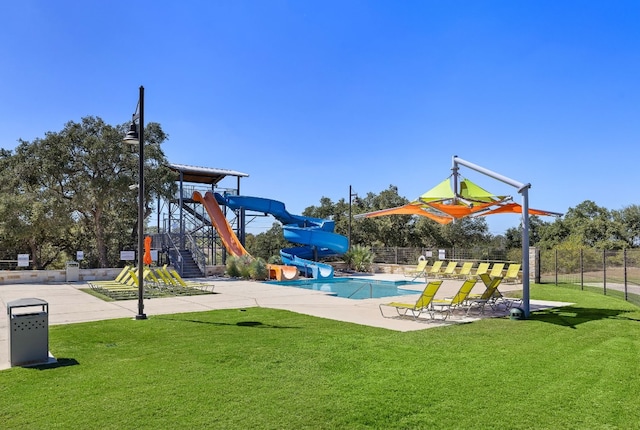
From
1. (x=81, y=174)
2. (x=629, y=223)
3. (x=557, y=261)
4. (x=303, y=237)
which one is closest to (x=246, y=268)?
(x=303, y=237)

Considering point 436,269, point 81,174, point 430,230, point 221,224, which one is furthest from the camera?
point 430,230

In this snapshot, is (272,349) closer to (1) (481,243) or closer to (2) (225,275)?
(2) (225,275)

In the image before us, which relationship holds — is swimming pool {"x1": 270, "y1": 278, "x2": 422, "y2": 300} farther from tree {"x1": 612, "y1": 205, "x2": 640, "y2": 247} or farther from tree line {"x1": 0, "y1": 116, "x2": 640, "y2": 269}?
tree {"x1": 612, "y1": 205, "x2": 640, "y2": 247}

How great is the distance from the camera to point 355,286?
2178 cm

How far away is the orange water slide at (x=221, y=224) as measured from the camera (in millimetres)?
27002

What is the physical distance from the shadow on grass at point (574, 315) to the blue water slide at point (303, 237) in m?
13.5

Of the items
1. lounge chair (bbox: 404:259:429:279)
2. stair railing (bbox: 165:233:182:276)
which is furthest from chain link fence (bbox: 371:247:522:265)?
stair railing (bbox: 165:233:182:276)

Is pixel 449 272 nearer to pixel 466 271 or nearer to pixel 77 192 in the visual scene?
pixel 466 271

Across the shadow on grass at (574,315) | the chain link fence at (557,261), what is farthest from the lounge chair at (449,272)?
the shadow on grass at (574,315)

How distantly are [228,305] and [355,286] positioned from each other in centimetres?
935

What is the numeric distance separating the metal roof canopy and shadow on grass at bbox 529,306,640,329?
2193cm

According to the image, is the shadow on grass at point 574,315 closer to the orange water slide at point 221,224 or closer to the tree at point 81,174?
the orange water slide at point 221,224

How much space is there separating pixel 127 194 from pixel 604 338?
952 inches

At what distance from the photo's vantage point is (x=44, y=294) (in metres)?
16.3
